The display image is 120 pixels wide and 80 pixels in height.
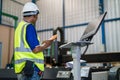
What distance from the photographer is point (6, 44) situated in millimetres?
7020

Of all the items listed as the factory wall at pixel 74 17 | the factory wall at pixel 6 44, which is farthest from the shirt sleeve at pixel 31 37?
the factory wall at pixel 6 44

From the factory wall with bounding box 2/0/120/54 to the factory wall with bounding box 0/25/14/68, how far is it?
36cm

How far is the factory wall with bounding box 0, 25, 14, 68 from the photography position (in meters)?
6.83

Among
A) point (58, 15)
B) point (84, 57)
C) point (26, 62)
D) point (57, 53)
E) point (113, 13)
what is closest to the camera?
point (26, 62)

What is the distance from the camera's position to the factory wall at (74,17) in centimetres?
649

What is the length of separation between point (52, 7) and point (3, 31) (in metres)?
2.22

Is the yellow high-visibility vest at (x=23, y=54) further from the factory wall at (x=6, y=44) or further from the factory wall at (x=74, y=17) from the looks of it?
the factory wall at (x=6, y=44)

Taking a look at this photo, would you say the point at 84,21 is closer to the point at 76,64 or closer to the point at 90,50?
the point at 90,50

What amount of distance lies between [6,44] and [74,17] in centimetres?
264

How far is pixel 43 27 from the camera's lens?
8172 millimetres

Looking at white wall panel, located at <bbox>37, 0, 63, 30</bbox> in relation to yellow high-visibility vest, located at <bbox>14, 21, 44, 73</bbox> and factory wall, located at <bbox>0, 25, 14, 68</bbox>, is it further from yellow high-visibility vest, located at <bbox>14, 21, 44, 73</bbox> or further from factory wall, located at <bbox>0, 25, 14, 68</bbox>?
yellow high-visibility vest, located at <bbox>14, 21, 44, 73</bbox>

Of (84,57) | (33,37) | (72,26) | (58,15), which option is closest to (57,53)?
(84,57)

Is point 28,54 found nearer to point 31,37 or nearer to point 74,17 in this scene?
point 31,37

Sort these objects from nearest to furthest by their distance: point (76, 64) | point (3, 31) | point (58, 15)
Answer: point (76, 64)
point (3, 31)
point (58, 15)
